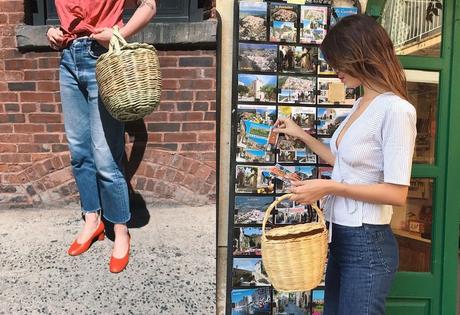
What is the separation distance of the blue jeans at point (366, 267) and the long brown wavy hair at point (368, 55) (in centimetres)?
54

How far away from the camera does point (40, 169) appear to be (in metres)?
3.25

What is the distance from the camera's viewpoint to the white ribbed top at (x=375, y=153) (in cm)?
165

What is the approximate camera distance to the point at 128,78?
7.20 ft

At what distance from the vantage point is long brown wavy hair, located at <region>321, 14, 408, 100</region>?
1724 millimetres

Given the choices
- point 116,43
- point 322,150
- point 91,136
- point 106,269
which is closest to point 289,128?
point 322,150

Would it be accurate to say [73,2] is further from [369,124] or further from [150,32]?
[369,124]

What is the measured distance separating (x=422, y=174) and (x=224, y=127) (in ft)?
4.38

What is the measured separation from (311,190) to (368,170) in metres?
0.23

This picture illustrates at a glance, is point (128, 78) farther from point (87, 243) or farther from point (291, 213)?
point (291, 213)

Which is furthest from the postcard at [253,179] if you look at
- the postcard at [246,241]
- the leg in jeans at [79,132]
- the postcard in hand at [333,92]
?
the leg in jeans at [79,132]

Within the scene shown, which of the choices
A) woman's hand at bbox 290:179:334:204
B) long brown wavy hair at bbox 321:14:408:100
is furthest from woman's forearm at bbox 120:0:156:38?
woman's hand at bbox 290:179:334:204

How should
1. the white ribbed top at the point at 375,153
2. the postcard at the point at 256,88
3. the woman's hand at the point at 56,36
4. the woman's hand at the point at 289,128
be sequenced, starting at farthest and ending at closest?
the postcard at the point at 256,88, the woman's hand at the point at 56,36, the woman's hand at the point at 289,128, the white ribbed top at the point at 375,153

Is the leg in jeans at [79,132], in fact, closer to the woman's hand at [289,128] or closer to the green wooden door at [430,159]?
the woman's hand at [289,128]

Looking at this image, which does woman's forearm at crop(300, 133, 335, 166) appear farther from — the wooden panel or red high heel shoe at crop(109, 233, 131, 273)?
the wooden panel
